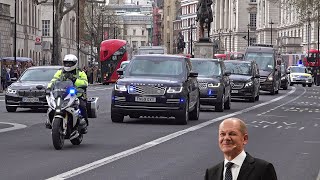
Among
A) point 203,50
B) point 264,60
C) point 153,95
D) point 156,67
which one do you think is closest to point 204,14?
point 203,50

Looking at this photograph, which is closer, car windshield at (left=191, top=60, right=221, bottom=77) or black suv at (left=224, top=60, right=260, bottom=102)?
car windshield at (left=191, top=60, right=221, bottom=77)

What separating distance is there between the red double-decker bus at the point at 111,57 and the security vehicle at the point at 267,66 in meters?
26.2

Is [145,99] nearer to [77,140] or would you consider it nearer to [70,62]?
[77,140]

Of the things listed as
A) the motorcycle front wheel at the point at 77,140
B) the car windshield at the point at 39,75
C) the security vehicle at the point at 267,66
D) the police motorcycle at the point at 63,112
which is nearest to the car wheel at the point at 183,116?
the motorcycle front wheel at the point at 77,140

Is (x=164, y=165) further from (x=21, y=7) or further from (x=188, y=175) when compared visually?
(x=21, y=7)

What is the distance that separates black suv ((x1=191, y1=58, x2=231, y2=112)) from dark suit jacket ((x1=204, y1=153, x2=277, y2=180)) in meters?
27.2

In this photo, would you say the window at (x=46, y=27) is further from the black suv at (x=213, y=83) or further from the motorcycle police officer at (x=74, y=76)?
the motorcycle police officer at (x=74, y=76)

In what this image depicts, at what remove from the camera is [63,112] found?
57.2 feet

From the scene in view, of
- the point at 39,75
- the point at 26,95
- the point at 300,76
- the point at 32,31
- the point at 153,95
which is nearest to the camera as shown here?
the point at 153,95

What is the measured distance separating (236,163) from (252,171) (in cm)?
12

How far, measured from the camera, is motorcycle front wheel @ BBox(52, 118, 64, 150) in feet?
55.9

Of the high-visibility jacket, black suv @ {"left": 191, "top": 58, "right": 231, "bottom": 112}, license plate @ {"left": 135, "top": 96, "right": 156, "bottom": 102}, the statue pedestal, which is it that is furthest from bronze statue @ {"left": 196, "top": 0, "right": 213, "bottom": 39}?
the high-visibility jacket

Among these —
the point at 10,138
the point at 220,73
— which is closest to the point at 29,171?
the point at 10,138

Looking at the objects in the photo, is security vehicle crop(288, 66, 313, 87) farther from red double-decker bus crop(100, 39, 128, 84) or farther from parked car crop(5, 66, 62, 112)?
parked car crop(5, 66, 62, 112)
